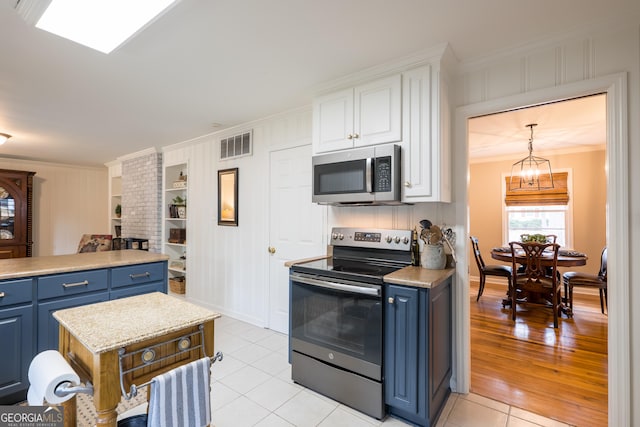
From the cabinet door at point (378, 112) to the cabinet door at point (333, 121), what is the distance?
0.20 feet

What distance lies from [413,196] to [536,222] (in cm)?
449

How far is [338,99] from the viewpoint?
2.47 meters

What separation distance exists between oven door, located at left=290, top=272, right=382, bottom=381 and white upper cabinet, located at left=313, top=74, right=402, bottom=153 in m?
1.07

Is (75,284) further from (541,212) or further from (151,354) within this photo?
(541,212)

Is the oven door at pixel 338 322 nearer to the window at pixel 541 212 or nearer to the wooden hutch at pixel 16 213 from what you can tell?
the window at pixel 541 212

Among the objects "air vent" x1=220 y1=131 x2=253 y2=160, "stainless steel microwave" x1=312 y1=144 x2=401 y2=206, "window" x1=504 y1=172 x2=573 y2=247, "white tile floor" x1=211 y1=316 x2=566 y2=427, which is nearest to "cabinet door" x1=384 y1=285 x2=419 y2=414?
"white tile floor" x1=211 y1=316 x2=566 y2=427

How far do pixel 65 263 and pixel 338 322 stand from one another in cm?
212

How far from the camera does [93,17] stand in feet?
5.34

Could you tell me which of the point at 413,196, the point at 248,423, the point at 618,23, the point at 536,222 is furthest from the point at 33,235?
the point at 536,222

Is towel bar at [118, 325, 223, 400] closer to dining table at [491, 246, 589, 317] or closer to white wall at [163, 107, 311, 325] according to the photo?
white wall at [163, 107, 311, 325]

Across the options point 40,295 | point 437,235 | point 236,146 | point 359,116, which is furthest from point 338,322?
point 236,146

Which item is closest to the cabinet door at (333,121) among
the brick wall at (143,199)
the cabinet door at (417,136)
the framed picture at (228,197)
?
the cabinet door at (417,136)

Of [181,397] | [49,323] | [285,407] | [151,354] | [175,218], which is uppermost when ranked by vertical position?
[175,218]

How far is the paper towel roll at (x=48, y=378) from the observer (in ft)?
3.03
